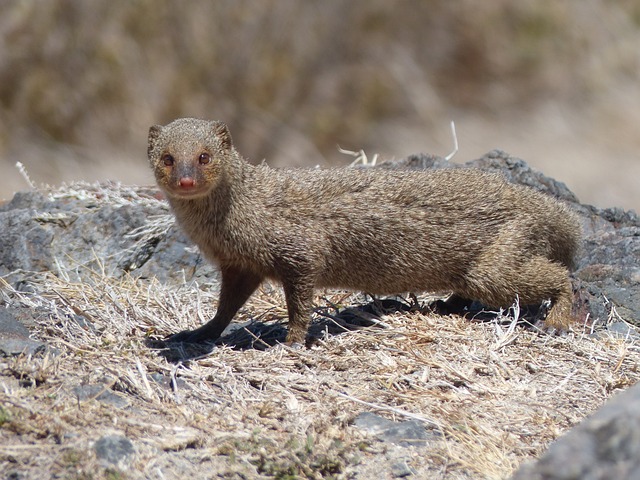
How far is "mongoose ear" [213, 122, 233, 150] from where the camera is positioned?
5578mm

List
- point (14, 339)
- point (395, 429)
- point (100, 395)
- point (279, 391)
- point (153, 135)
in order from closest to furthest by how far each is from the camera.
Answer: point (395, 429), point (100, 395), point (279, 391), point (14, 339), point (153, 135)

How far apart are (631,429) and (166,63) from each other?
1240cm

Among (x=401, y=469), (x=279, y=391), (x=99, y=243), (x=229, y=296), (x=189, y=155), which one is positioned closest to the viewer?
(x=401, y=469)

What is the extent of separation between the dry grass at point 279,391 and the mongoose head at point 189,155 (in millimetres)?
903

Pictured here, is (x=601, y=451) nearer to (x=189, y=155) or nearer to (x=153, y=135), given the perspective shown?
(x=189, y=155)

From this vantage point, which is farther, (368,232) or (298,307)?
(368,232)

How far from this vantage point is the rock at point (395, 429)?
14.2 ft

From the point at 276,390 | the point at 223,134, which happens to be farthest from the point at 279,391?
the point at 223,134

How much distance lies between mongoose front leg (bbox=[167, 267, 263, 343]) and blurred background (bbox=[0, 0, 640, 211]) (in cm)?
728

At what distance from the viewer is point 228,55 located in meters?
15.1

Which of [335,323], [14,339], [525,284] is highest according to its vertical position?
[525,284]

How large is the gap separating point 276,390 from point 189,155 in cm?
134

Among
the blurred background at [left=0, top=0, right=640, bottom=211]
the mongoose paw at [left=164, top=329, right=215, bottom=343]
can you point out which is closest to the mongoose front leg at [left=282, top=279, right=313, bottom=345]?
the mongoose paw at [left=164, top=329, right=215, bottom=343]

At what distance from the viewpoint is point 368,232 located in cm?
588
